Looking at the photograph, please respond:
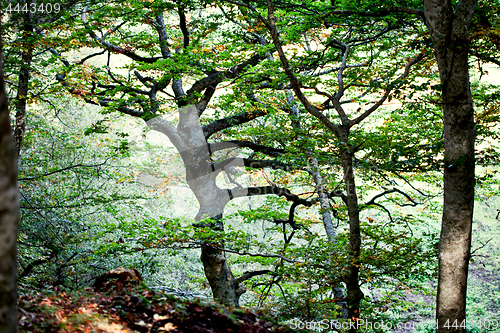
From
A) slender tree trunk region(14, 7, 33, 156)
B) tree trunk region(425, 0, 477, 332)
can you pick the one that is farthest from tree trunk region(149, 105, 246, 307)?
tree trunk region(425, 0, 477, 332)

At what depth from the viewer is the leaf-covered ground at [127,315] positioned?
2.51 meters

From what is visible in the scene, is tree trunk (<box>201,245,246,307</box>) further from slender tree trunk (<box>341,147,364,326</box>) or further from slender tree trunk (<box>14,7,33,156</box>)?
slender tree trunk (<box>14,7,33,156</box>)

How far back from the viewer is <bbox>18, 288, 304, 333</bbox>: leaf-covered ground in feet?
Answer: 8.22

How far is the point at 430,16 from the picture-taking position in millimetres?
3834

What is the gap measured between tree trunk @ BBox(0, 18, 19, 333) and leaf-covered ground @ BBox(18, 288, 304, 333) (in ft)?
4.63

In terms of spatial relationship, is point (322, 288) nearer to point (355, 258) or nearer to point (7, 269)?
point (355, 258)

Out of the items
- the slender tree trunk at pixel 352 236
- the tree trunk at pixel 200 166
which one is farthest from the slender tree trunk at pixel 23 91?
the slender tree trunk at pixel 352 236

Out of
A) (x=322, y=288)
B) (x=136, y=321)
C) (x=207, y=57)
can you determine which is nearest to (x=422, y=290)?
(x=322, y=288)

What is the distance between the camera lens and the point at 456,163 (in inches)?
144

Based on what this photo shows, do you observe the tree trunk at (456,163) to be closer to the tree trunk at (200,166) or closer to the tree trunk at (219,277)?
the tree trunk at (219,277)

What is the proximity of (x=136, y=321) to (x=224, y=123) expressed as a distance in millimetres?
6161

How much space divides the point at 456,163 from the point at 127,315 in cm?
377

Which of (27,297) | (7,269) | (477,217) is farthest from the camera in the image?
(477,217)

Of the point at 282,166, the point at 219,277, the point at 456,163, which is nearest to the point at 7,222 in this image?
the point at 456,163
